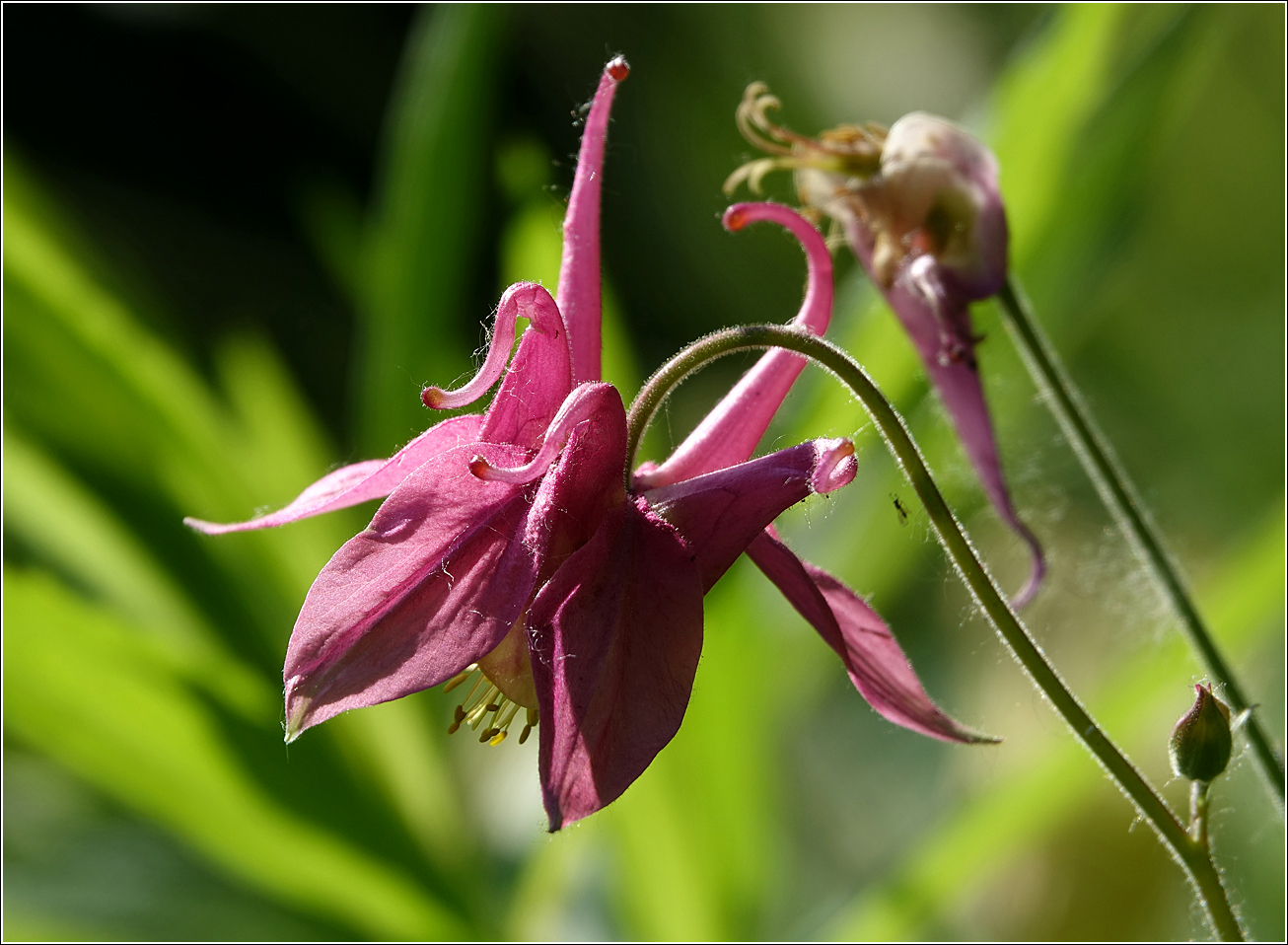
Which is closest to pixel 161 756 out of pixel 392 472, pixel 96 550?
pixel 96 550

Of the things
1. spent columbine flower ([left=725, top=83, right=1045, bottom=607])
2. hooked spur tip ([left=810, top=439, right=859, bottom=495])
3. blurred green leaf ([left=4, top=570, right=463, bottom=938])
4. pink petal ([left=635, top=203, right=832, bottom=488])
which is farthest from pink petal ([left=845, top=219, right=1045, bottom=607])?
blurred green leaf ([left=4, top=570, right=463, bottom=938])

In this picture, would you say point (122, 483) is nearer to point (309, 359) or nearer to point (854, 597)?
point (854, 597)

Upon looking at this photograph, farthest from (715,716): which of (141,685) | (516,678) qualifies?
(516,678)

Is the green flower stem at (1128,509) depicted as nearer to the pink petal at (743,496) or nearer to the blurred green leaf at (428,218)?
the pink petal at (743,496)

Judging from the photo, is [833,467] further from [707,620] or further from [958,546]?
[707,620]

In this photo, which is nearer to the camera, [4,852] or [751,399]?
[751,399]

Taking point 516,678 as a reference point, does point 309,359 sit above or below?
below
